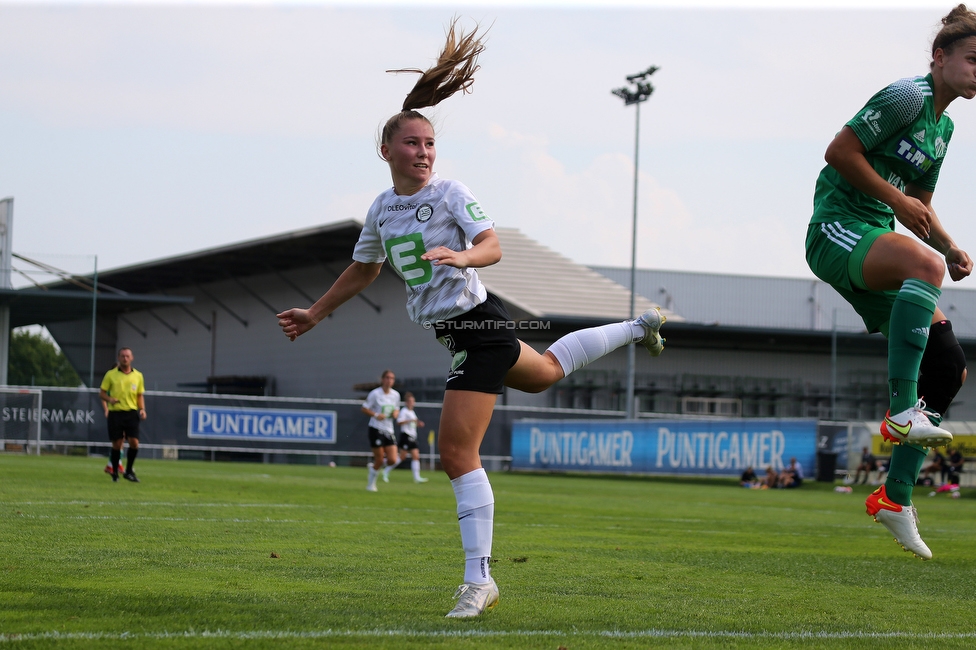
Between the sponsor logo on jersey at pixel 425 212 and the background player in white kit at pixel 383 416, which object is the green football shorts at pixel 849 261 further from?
the background player in white kit at pixel 383 416

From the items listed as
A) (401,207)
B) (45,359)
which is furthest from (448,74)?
(45,359)

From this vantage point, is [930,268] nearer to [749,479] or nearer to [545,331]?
[749,479]

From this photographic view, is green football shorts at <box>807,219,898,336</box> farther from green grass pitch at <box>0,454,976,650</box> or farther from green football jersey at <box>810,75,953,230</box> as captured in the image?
green grass pitch at <box>0,454,976,650</box>

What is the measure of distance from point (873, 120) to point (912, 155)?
0.29 metres

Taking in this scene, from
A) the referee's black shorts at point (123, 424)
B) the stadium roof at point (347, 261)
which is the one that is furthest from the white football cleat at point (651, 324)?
the stadium roof at point (347, 261)

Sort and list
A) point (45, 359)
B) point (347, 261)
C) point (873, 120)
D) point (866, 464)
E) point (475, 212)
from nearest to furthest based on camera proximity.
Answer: point (475, 212)
point (873, 120)
point (866, 464)
point (347, 261)
point (45, 359)

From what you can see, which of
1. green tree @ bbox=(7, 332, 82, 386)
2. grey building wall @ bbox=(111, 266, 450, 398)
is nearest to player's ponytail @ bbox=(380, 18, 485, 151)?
grey building wall @ bbox=(111, 266, 450, 398)

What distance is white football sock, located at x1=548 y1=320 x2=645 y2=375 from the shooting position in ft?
17.8

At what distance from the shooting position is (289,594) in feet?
16.4

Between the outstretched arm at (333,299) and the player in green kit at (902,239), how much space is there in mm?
2238

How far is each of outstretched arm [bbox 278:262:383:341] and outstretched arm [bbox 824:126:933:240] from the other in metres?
2.25

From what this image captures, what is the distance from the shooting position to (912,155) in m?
5.34

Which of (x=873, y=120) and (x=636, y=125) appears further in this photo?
(x=636, y=125)

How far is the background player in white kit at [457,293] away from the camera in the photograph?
15.5ft
